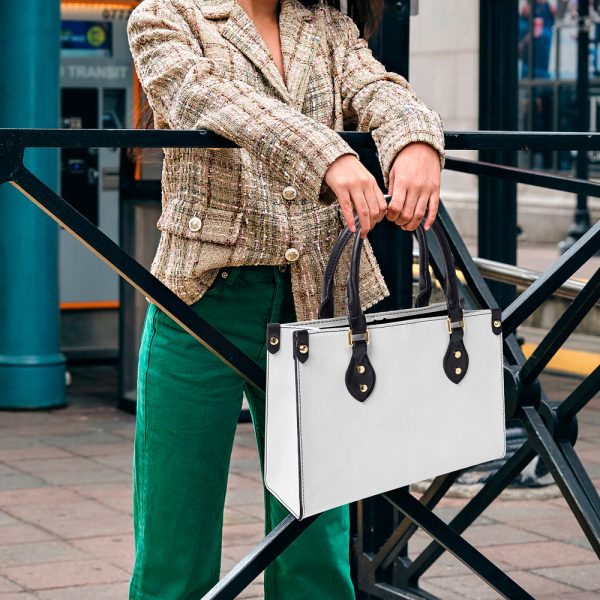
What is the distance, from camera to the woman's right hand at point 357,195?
2.10 metres

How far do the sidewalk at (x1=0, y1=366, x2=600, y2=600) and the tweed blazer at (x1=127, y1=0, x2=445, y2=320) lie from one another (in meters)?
1.79

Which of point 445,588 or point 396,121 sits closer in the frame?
point 396,121

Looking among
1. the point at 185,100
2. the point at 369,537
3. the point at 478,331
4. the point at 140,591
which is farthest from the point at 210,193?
the point at 369,537

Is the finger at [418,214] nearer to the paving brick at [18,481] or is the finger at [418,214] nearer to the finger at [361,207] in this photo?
the finger at [361,207]

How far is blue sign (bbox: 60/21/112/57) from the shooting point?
26.6ft

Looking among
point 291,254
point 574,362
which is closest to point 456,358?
point 291,254

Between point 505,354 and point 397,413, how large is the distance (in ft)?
3.72

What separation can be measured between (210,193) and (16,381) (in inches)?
187

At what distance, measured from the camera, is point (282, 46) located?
8.09 feet

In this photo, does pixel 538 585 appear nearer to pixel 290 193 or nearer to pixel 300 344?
pixel 290 193

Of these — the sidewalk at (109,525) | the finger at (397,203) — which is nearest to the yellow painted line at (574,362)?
the sidewalk at (109,525)

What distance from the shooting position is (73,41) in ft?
26.8

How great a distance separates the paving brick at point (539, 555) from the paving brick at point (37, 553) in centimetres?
133

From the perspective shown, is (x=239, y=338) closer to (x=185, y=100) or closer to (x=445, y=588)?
(x=185, y=100)
